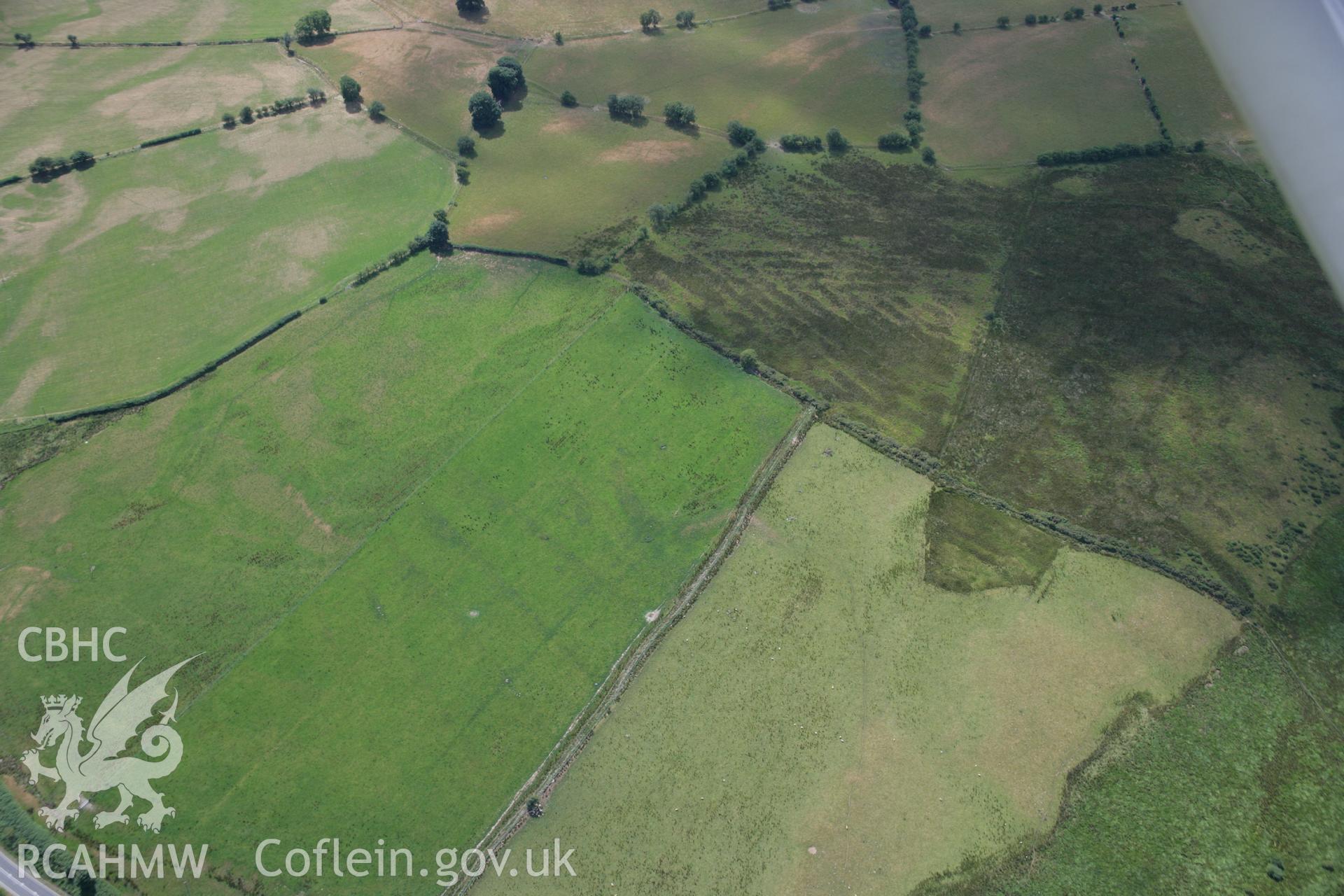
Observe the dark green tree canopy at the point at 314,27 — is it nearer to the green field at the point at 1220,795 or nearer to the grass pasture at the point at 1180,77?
the grass pasture at the point at 1180,77

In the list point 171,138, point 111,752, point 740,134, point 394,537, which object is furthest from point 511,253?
point 111,752

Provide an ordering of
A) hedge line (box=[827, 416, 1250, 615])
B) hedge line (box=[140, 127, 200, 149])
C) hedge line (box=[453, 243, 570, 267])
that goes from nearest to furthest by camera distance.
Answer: hedge line (box=[827, 416, 1250, 615]), hedge line (box=[453, 243, 570, 267]), hedge line (box=[140, 127, 200, 149])

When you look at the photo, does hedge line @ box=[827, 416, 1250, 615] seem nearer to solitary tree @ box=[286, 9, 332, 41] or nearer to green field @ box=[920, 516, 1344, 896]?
green field @ box=[920, 516, 1344, 896]

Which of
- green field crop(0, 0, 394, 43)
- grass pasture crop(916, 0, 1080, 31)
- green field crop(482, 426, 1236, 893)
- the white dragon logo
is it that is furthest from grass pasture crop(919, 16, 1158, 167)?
the white dragon logo

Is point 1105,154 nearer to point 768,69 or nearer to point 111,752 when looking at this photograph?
point 768,69

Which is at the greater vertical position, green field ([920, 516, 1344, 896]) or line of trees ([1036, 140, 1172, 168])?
line of trees ([1036, 140, 1172, 168])

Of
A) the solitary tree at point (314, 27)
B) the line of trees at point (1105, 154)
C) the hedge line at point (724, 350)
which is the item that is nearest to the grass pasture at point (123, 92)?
the solitary tree at point (314, 27)

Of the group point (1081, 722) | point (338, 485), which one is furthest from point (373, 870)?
point (1081, 722)
